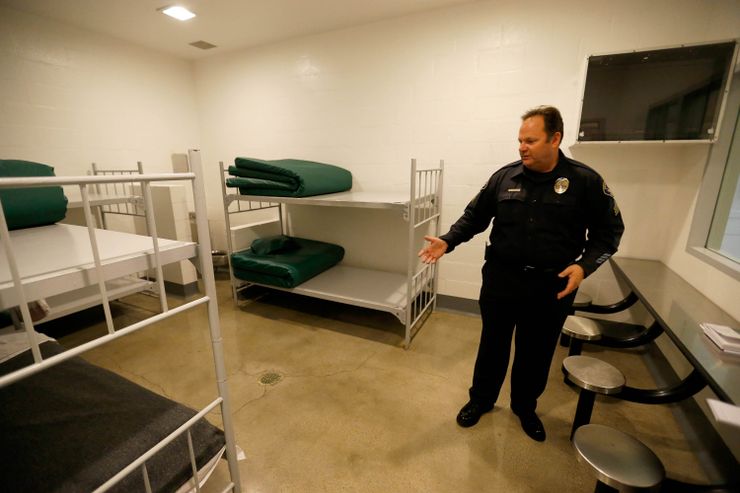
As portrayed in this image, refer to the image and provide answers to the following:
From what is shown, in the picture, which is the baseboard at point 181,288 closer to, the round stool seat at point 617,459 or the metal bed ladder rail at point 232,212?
the metal bed ladder rail at point 232,212

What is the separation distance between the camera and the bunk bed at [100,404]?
0.86 metres

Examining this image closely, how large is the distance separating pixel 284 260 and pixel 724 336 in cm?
274

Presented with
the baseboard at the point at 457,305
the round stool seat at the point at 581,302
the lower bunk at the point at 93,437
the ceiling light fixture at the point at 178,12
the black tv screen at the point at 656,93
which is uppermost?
the ceiling light fixture at the point at 178,12

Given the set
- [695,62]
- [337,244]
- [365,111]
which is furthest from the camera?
[337,244]

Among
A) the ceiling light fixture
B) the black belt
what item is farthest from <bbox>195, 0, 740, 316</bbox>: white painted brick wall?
the black belt

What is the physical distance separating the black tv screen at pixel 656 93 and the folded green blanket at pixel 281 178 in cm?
192

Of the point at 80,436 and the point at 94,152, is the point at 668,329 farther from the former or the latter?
the point at 94,152

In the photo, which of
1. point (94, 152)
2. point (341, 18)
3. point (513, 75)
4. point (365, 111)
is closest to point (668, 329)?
point (513, 75)

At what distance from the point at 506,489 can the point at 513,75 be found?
2634mm

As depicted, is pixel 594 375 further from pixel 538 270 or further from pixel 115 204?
pixel 115 204

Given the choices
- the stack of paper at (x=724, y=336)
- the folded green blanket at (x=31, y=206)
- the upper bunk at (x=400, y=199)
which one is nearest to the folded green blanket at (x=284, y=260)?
the upper bunk at (x=400, y=199)

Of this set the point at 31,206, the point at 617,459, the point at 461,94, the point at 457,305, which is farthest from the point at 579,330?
the point at 31,206

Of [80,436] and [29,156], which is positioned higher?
[29,156]

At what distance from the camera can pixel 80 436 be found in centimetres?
117
